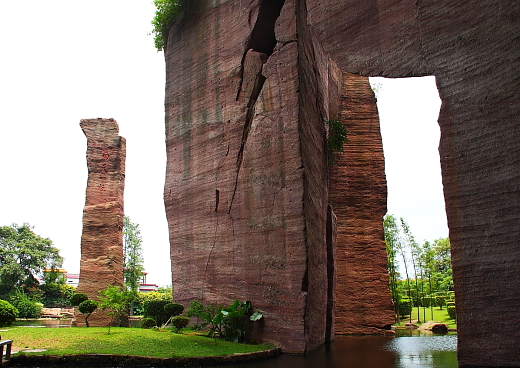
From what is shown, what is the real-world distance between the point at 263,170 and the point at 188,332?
12.9 ft

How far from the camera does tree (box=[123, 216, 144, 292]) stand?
26.1 meters

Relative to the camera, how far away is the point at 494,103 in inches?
285

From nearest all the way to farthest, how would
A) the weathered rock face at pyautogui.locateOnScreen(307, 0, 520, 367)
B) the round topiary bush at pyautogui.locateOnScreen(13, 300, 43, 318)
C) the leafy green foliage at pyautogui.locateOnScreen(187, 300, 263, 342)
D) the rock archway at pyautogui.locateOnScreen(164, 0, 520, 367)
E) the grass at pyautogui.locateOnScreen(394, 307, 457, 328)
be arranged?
the weathered rock face at pyautogui.locateOnScreen(307, 0, 520, 367) < the rock archway at pyautogui.locateOnScreen(164, 0, 520, 367) < the leafy green foliage at pyautogui.locateOnScreen(187, 300, 263, 342) < the grass at pyautogui.locateOnScreen(394, 307, 457, 328) < the round topiary bush at pyautogui.locateOnScreen(13, 300, 43, 318)

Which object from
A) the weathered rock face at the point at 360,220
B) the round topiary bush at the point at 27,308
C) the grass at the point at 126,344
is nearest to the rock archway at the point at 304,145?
the grass at the point at 126,344

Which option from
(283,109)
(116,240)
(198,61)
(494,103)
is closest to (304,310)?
(283,109)

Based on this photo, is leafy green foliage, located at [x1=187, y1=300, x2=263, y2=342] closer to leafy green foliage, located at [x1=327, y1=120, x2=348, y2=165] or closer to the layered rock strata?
the layered rock strata

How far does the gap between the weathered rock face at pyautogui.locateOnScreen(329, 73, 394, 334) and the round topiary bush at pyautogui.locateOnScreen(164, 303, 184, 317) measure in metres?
6.14

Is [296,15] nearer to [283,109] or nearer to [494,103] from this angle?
[283,109]

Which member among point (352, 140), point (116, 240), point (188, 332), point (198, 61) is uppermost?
point (198, 61)

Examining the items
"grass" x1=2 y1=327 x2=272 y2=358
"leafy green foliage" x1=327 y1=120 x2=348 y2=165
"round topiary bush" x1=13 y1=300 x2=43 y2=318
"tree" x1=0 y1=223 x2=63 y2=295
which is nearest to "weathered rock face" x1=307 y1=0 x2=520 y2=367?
"grass" x1=2 y1=327 x2=272 y2=358

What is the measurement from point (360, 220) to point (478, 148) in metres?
8.53

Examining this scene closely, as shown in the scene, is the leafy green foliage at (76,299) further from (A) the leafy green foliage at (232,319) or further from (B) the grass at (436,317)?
(B) the grass at (436,317)

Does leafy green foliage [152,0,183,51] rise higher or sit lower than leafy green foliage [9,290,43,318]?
higher

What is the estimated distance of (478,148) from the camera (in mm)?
7301
